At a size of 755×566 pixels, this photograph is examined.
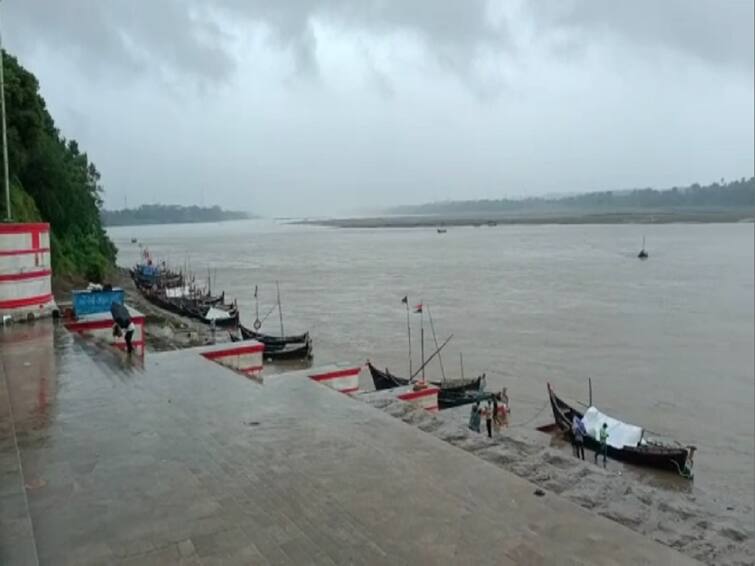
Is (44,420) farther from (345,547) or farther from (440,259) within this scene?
(440,259)

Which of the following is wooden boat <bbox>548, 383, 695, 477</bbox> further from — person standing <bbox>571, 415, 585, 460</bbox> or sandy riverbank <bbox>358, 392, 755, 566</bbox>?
sandy riverbank <bbox>358, 392, 755, 566</bbox>

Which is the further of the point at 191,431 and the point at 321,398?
the point at 321,398

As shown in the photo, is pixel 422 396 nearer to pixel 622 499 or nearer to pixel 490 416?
pixel 490 416

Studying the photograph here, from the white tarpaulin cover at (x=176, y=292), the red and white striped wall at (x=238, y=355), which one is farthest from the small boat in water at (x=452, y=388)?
the white tarpaulin cover at (x=176, y=292)

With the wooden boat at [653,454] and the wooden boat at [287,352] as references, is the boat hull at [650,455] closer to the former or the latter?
the wooden boat at [653,454]

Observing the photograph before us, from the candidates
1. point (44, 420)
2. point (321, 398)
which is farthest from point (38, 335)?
point (321, 398)

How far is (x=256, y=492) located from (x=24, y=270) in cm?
1135

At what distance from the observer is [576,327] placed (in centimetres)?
3238

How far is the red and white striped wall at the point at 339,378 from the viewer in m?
11.8

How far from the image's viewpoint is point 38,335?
43.8ft

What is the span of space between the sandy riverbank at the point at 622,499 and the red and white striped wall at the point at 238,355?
15.3 ft

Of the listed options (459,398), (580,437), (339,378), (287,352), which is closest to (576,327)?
(287,352)

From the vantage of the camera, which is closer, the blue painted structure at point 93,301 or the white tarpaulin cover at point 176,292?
the blue painted structure at point 93,301

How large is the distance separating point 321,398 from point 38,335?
23.3 ft
